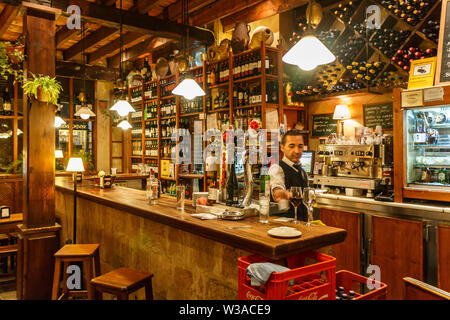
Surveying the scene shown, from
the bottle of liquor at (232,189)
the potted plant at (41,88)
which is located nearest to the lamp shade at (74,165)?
the potted plant at (41,88)

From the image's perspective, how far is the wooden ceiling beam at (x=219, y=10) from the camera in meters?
5.03

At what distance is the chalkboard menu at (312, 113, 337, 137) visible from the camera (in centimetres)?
527

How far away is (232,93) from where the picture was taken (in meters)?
5.29

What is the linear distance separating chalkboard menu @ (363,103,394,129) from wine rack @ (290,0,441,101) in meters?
0.26

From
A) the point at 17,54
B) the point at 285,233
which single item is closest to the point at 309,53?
the point at 285,233

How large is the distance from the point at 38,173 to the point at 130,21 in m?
2.37

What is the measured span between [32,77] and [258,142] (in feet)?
9.60

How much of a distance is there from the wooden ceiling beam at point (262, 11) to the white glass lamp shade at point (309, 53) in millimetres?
2219

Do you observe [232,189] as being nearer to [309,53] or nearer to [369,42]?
[309,53]

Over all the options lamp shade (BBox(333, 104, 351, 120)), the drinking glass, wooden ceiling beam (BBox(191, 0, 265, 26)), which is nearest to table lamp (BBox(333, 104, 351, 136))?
lamp shade (BBox(333, 104, 351, 120))

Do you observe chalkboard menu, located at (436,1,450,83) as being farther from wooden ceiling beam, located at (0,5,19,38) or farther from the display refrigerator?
wooden ceiling beam, located at (0,5,19,38)

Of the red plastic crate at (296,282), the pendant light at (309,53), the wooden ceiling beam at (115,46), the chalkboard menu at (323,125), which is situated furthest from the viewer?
the wooden ceiling beam at (115,46)

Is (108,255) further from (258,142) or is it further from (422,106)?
(422,106)

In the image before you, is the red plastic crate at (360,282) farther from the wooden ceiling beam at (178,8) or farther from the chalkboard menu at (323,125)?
the wooden ceiling beam at (178,8)
